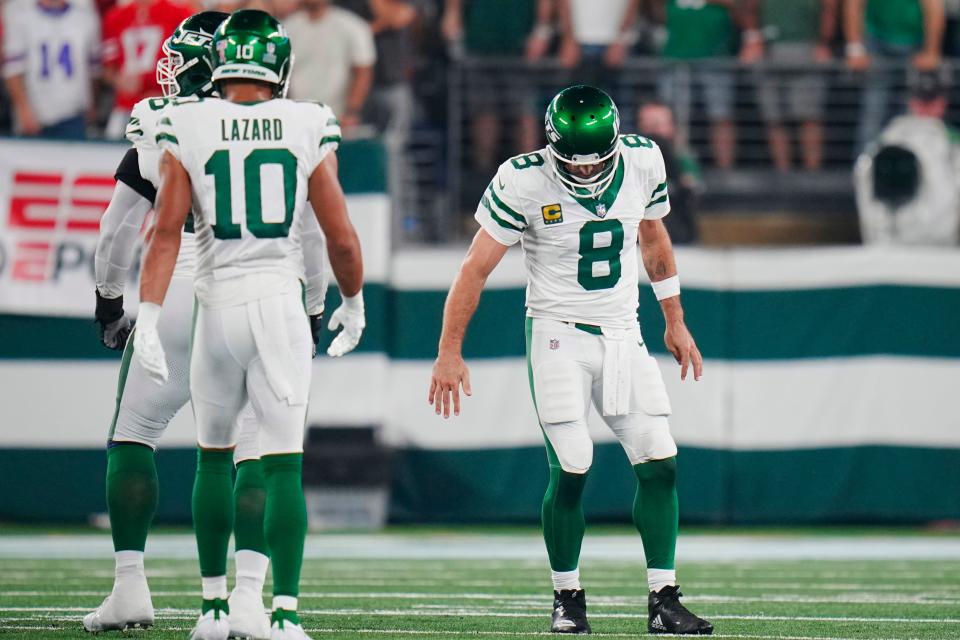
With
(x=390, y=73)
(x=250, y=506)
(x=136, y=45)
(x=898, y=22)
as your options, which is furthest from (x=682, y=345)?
(x=898, y=22)

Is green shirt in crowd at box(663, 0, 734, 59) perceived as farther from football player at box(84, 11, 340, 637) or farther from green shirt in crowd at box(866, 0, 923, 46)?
football player at box(84, 11, 340, 637)

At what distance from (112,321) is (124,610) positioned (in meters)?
0.95

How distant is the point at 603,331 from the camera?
5.25 meters

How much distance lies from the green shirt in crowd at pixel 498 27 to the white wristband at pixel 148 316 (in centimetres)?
730

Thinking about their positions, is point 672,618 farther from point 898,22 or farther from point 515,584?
point 898,22

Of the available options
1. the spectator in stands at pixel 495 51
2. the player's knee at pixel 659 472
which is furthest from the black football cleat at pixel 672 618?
the spectator in stands at pixel 495 51

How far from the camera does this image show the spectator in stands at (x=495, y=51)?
11.2 meters

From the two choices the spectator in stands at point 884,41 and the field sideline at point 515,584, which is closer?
the field sideline at point 515,584

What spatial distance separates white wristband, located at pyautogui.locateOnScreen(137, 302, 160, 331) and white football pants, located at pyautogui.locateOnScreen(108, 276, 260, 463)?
1.97 feet

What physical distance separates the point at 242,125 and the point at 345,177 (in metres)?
5.58

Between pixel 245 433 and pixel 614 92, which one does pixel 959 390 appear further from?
pixel 245 433

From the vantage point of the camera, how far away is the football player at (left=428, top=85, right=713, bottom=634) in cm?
513

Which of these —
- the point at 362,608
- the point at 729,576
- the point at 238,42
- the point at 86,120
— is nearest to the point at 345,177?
the point at 86,120

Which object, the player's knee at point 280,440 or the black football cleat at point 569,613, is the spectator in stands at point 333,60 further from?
the player's knee at point 280,440
